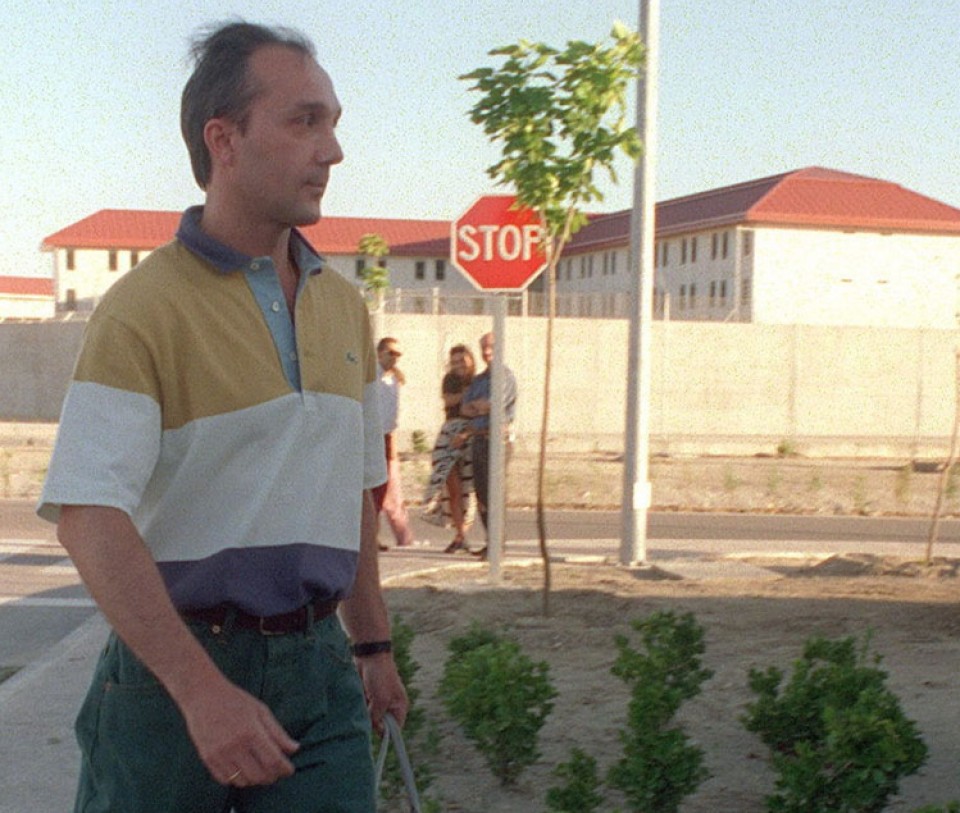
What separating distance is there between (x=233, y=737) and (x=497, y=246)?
847 centimetres

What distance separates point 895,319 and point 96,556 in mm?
69416

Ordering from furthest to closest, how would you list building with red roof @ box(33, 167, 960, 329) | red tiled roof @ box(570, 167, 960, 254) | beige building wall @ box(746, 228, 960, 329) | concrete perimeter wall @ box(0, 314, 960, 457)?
red tiled roof @ box(570, 167, 960, 254) < building with red roof @ box(33, 167, 960, 329) < beige building wall @ box(746, 228, 960, 329) < concrete perimeter wall @ box(0, 314, 960, 457)

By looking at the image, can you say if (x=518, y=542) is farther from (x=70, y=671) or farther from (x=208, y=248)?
(x=208, y=248)

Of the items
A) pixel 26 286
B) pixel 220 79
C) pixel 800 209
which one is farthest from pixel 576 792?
pixel 26 286

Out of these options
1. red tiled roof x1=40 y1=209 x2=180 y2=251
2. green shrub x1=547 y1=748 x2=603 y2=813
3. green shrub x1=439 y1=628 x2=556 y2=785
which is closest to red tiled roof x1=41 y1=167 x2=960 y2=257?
red tiled roof x1=40 y1=209 x2=180 y2=251

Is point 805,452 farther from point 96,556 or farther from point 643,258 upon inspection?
point 96,556

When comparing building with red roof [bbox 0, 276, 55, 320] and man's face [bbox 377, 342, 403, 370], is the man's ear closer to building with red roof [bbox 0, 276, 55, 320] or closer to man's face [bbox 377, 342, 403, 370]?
man's face [bbox 377, 342, 403, 370]

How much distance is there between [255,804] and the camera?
249 cm

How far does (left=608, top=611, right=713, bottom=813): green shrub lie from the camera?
493 centimetres

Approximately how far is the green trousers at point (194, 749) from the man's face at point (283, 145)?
2.04 feet

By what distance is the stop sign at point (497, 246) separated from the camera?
10406 mm

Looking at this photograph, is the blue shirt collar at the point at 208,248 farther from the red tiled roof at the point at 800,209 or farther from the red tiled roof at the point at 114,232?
the red tiled roof at the point at 114,232

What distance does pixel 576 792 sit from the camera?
4734 millimetres

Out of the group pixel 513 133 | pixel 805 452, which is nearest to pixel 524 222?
pixel 513 133
